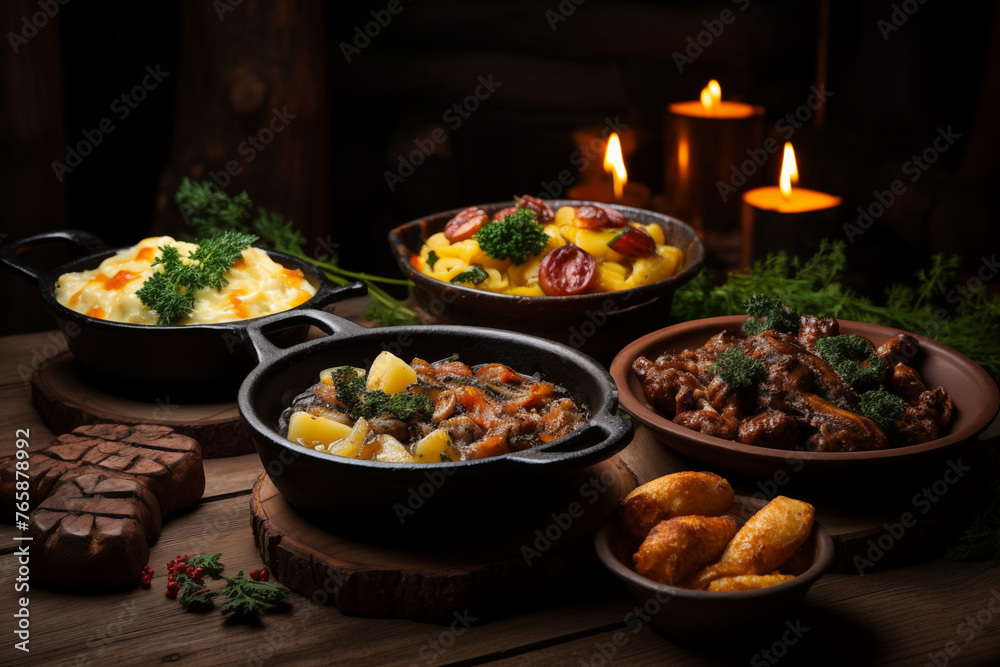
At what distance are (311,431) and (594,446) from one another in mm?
829

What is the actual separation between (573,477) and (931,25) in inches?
189

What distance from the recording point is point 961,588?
8.91 feet

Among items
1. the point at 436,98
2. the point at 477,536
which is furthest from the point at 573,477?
the point at 436,98

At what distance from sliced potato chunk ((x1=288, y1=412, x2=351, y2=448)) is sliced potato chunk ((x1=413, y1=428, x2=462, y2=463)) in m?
0.26

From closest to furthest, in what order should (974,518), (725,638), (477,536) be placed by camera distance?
(725,638) < (477,536) < (974,518)

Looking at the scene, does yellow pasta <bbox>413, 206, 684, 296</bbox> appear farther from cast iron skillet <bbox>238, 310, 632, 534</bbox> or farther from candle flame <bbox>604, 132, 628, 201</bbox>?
cast iron skillet <bbox>238, 310, 632, 534</bbox>

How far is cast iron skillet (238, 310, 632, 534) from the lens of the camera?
2.43 meters

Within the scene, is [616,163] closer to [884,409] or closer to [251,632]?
[884,409]

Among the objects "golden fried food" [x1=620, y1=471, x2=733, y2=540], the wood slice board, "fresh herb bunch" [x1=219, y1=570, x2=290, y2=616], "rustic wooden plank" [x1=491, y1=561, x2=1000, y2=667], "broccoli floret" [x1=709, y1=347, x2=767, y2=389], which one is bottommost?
"rustic wooden plank" [x1=491, y1=561, x2=1000, y2=667]

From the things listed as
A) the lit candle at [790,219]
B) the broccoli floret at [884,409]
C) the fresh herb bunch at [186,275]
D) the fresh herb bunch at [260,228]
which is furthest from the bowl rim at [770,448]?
the fresh herb bunch at [186,275]

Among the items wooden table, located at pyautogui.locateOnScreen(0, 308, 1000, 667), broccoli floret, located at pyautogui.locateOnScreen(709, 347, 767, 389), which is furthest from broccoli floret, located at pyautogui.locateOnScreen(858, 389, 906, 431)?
wooden table, located at pyautogui.locateOnScreen(0, 308, 1000, 667)

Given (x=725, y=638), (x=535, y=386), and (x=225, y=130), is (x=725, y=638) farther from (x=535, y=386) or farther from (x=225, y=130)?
(x=225, y=130)

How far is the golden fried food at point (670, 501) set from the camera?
8.45ft

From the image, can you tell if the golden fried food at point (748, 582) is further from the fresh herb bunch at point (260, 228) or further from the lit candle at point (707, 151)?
the lit candle at point (707, 151)
